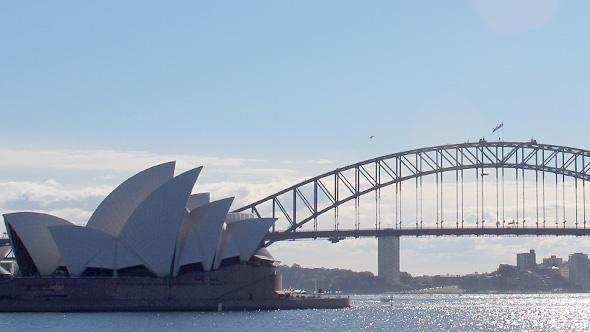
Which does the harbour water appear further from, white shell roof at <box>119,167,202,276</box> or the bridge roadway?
the bridge roadway

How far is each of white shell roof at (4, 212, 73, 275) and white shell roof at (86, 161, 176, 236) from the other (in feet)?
8.51

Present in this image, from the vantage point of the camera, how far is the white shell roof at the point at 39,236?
68.4m

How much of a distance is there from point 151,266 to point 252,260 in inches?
303

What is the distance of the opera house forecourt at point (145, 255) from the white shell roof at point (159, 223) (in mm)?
67

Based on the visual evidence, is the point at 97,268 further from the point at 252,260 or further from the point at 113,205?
the point at 252,260

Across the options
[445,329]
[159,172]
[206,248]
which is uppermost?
[159,172]

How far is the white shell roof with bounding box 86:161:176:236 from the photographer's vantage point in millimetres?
68562

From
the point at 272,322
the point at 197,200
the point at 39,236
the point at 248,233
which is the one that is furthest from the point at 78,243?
the point at 272,322

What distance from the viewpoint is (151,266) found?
6850 cm

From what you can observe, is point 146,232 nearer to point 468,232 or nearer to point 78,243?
point 78,243

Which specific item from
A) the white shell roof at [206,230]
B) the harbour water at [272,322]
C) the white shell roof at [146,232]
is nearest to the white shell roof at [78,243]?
the white shell roof at [146,232]

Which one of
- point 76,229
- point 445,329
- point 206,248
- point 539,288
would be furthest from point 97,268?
point 539,288

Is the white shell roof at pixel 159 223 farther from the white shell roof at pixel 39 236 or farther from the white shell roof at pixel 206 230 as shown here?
the white shell roof at pixel 39 236

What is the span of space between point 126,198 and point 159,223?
3.99 m
